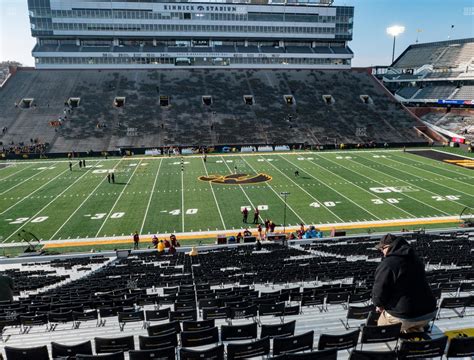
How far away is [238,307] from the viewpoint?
7.05 m

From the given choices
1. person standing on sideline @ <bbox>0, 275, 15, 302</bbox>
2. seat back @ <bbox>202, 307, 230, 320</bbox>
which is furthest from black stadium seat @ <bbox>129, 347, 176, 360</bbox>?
person standing on sideline @ <bbox>0, 275, 15, 302</bbox>

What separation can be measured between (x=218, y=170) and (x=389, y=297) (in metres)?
35.6

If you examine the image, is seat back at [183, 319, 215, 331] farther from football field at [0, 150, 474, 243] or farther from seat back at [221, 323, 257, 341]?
football field at [0, 150, 474, 243]

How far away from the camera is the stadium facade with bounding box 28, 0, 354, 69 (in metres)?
70.3

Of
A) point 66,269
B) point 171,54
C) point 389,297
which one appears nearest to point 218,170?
point 66,269

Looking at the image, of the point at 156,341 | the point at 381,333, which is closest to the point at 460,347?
the point at 381,333

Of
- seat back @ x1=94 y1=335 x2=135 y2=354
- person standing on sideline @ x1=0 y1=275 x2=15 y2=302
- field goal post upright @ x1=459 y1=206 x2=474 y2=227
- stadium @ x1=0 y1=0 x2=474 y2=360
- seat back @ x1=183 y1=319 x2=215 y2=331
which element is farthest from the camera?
field goal post upright @ x1=459 y1=206 x2=474 y2=227

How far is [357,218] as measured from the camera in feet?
84.9

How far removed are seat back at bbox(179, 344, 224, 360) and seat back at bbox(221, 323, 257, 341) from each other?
1088mm

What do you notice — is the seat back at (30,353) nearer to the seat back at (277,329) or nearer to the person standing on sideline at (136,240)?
the seat back at (277,329)

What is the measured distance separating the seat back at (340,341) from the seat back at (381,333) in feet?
0.55

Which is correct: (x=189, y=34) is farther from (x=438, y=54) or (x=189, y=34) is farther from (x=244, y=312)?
(x=244, y=312)

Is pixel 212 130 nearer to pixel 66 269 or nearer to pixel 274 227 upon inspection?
pixel 274 227

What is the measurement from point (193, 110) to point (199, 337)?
58770 mm
